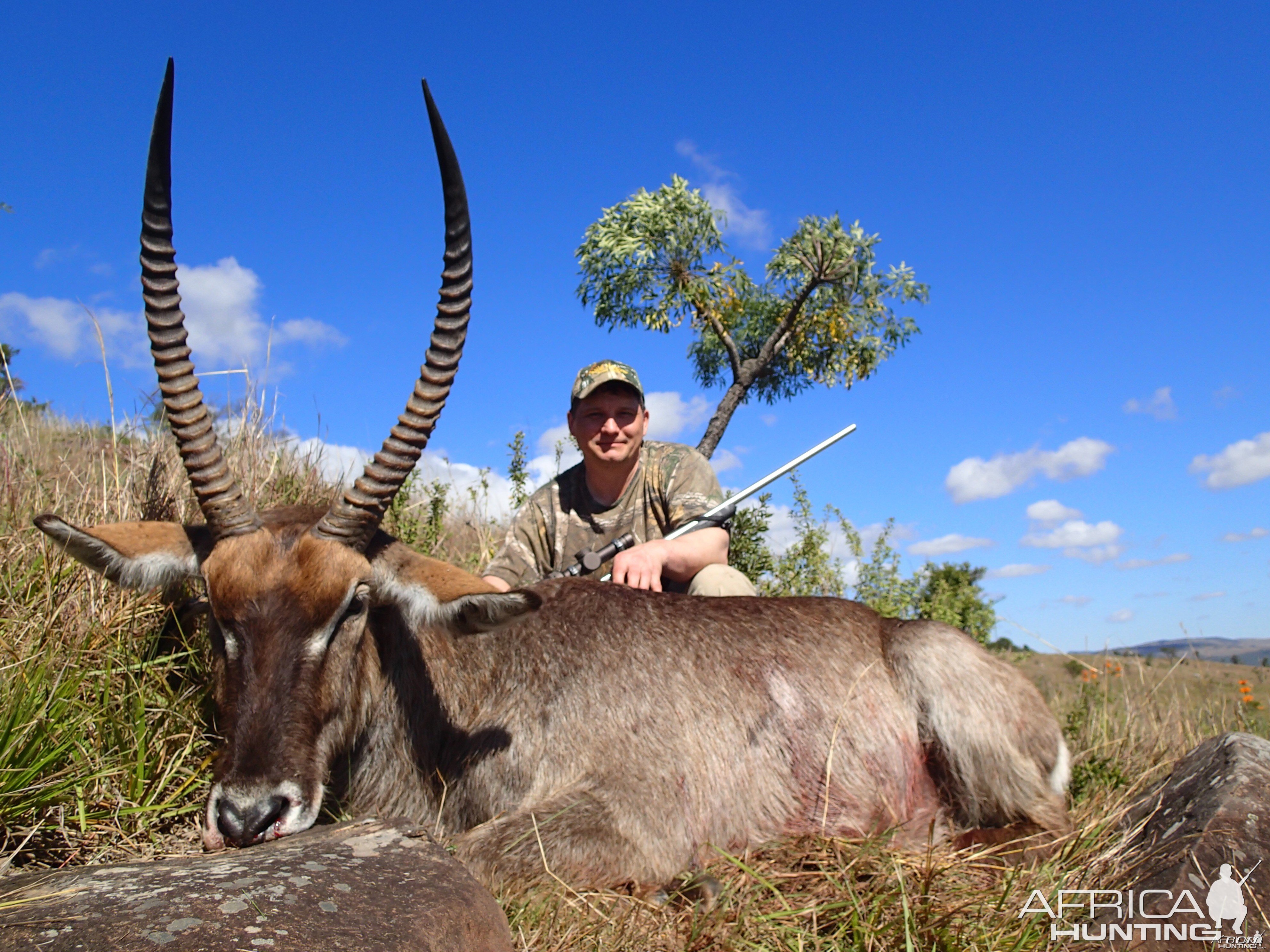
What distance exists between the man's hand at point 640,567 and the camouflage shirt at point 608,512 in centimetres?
101

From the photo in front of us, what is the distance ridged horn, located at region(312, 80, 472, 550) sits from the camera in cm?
356

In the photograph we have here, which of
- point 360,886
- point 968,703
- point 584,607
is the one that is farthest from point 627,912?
point 968,703

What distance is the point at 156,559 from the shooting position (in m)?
3.58

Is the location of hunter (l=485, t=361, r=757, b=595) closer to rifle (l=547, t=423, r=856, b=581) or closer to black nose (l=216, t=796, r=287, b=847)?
rifle (l=547, t=423, r=856, b=581)

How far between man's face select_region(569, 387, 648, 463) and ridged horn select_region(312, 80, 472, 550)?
2468mm

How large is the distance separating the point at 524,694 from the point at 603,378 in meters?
2.81


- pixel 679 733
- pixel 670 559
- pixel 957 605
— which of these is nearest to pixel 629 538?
pixel 670 559

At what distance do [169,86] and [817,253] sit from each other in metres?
24.0

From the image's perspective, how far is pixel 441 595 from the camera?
3.47 metres

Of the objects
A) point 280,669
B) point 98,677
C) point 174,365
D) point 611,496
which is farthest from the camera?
point 611,496

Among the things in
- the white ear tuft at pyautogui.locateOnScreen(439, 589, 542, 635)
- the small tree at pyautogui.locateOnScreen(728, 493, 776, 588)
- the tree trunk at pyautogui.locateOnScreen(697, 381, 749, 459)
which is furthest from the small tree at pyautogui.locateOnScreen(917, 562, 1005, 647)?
the tree trunk at pyautogui.locateOnScreen(697, 381, 749, 459)

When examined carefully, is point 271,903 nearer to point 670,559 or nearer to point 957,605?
point 670,559

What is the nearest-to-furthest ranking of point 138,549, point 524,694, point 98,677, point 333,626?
1. point 333,626
2. point 138,549
3. point 524,694
4. point 98,677

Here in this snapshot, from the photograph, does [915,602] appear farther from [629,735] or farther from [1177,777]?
[629,735]
